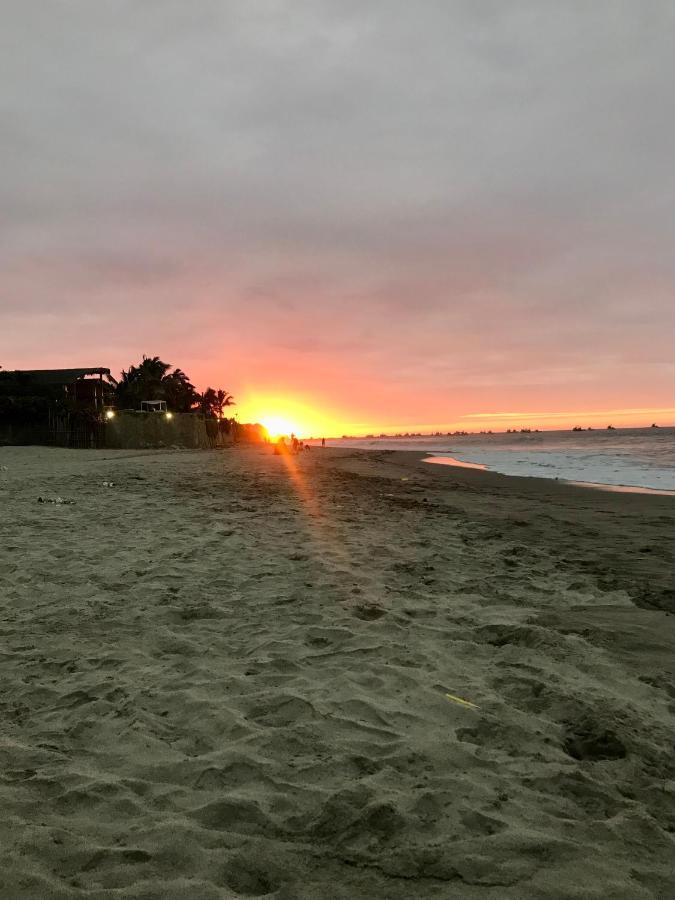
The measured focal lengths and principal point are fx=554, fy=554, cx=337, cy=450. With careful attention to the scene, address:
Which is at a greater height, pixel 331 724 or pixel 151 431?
pixel 151 431

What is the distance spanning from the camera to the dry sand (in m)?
2.05

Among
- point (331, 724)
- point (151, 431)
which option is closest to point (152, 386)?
point (151, 431)

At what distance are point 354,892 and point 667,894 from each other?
108cm

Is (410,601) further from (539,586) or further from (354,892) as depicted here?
(354,892)

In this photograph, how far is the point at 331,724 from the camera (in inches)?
117

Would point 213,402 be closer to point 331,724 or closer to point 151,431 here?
point 151,431

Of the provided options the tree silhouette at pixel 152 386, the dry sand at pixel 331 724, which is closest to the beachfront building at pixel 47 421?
the tree silhouette at pixel 152 386

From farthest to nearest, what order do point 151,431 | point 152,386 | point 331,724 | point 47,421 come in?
1. point 152,386
2. point 151,431
3. point 47,421
4. point 331,724

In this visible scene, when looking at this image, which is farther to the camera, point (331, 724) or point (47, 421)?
point (47, 421)

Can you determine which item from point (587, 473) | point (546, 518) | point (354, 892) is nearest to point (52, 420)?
point (587, 473)

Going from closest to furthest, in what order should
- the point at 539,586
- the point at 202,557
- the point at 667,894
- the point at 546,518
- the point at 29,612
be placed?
the point at 667,894
the point at 29,612
the point at 539,586
the point at 202,557
the point at 546,518

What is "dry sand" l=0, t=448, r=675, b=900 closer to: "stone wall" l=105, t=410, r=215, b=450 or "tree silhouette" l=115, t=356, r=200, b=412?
"stone wall" l=105, t=410, r=215, b=450

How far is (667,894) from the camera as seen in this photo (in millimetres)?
1910

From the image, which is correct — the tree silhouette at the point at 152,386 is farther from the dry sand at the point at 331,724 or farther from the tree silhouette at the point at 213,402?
the dry sand at the point at 331,724
